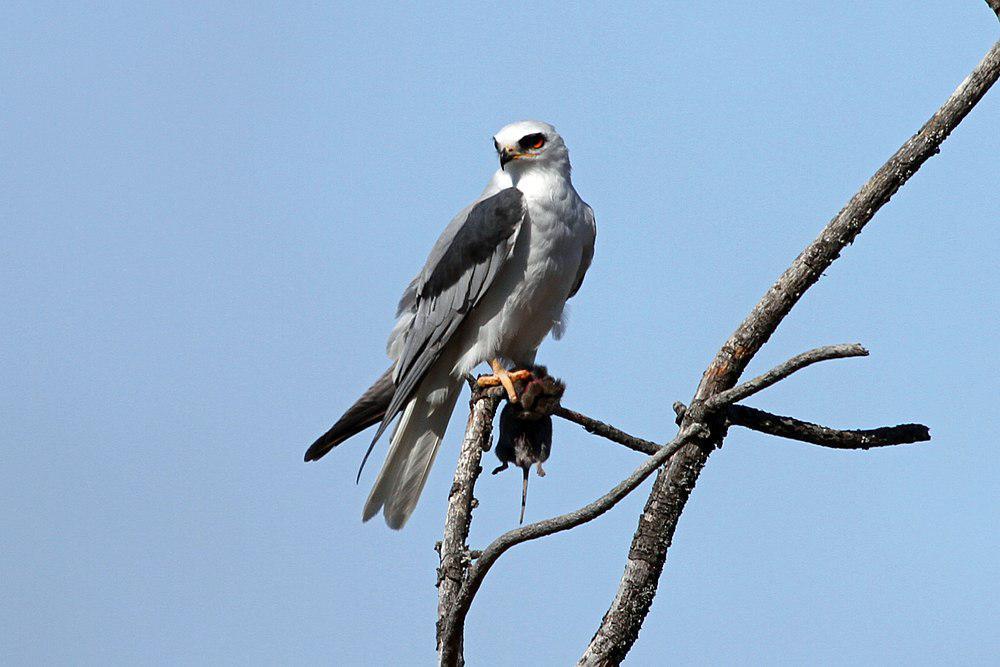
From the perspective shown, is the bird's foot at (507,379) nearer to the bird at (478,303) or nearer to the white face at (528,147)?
the bird at (478,303)

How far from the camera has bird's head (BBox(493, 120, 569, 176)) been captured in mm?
4957

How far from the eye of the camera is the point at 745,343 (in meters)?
3.08

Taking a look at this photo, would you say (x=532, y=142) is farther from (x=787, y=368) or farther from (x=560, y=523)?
(x=560, y=523)

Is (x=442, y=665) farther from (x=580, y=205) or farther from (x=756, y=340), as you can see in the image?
(x=580, y=205)

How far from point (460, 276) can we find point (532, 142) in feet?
2.26

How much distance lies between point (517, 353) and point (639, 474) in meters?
2.29

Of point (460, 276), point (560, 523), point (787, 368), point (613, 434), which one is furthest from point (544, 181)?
point (560, 523)

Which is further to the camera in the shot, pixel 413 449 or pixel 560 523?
pixel 413 449

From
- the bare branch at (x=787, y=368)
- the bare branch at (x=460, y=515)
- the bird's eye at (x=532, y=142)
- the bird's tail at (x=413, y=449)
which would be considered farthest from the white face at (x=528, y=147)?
the bare branch at (x=787, y=368)

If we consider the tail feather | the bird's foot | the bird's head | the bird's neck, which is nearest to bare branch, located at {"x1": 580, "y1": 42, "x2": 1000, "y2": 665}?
the bird's foot

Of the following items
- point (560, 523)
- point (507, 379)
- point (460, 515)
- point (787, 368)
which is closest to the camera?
point (560, 523)

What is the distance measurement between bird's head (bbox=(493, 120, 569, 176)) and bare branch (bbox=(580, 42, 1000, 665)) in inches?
80.2

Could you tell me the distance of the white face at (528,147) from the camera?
16.3ft

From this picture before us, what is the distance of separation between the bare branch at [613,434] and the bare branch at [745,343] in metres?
0.34
